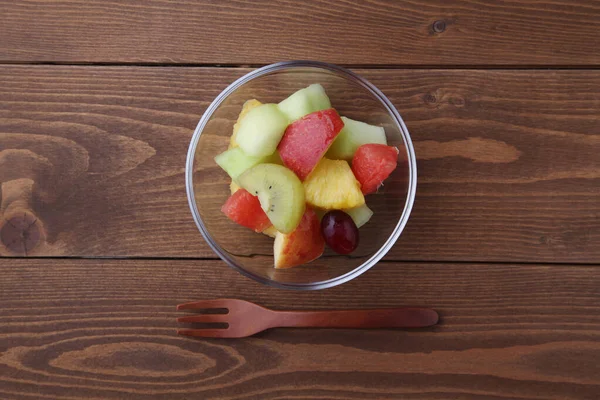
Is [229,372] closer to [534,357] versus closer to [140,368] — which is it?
[140,368]

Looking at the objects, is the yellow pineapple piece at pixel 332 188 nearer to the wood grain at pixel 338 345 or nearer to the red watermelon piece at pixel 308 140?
the red watermelon piece at pixel 308 140

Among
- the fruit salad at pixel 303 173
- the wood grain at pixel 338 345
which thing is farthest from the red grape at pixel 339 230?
the wood grain at pixel 338 345

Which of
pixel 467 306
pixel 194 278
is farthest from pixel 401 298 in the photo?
pixel 194 278

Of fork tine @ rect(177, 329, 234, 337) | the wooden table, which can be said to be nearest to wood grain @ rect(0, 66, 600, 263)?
the wooden table

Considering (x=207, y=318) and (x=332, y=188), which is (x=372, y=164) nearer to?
(x=332, y=188)

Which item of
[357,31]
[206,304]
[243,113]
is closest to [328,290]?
[206,304]
